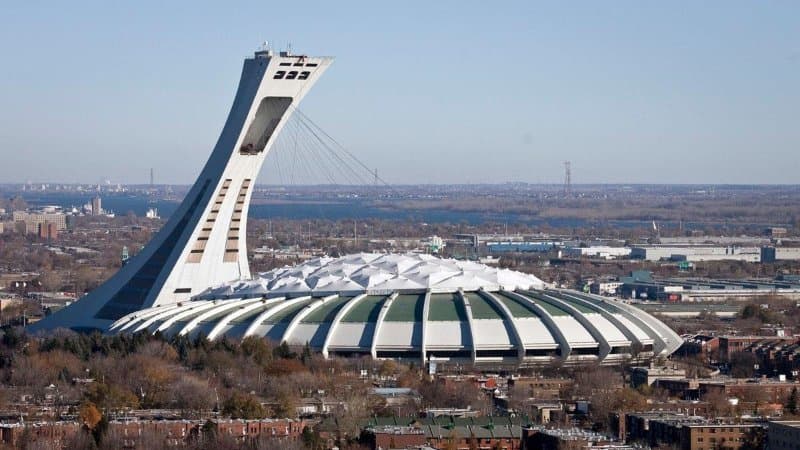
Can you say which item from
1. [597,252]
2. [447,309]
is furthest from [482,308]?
[597,252]

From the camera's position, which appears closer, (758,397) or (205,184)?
(758,397)

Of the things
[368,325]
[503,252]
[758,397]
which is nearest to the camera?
[758,397]

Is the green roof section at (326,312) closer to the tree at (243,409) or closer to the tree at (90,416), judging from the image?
the tree at (243,409)

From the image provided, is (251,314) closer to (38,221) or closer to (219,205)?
(219,205)

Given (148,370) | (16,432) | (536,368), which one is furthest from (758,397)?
(16,432)

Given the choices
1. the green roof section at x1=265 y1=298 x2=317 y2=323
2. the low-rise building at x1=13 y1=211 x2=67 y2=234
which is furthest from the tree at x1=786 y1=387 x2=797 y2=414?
the low-rise building at x1=13 y1=211 x2=67 y2=234

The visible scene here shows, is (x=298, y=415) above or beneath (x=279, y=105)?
beneath

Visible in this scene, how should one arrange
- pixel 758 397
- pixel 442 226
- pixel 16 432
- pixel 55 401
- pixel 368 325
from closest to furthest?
pixel 16 432
pixel 55 401
pixel 758 397
pixel 368 325
pixel 442 226

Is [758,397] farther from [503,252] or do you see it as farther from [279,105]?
[503,252]

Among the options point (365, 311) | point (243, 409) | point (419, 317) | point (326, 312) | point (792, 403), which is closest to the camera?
point (243, 409)
